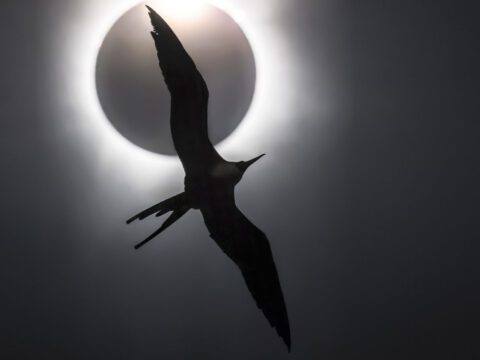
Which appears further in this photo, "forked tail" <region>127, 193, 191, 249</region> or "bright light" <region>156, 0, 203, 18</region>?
"forked tail" <region>127, 193, 191, 249</region>

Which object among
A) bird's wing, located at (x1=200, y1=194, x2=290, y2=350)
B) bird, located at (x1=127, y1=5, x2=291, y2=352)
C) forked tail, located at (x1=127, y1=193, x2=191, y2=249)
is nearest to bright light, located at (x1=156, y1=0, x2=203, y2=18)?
bird, located at (x1=127, y1=5, x2=291, y2=352)

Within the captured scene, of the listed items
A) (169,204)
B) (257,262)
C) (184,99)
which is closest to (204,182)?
(169,204)

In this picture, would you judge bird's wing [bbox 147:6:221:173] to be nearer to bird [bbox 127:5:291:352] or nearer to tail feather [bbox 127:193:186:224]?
bird [bbox 127:5:291:352]

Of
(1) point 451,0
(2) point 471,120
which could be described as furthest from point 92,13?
(2) point 471,120

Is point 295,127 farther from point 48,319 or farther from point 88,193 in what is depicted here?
point 48,319

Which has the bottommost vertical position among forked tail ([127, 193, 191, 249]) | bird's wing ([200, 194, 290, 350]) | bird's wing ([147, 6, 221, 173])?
bird's wing ([200, 194, 290, 350])
